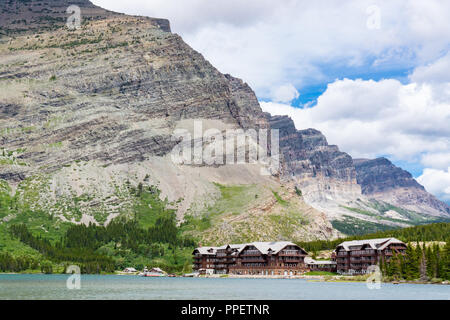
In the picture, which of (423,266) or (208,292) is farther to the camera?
(423,266)

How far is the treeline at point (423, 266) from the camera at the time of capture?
142m

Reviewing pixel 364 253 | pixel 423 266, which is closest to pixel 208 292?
pixel 423 266

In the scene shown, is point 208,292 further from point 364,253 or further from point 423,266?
point 364,253

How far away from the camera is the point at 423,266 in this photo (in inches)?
5728

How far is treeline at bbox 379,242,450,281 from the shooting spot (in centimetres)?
14238

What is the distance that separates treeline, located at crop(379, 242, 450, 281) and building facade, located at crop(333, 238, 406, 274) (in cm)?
2351

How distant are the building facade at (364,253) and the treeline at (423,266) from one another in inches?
926

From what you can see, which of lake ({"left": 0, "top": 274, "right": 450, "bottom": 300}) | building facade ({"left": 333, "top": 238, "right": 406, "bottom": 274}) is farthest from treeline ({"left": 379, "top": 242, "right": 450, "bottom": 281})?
building facade ({"left": 333, "top": 238, "right": 406, "bottom": 274})

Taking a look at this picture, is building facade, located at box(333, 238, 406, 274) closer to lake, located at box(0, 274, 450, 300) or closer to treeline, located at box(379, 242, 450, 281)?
treeline, located at box(379, 242, 450, 281)

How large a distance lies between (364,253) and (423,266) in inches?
1586
